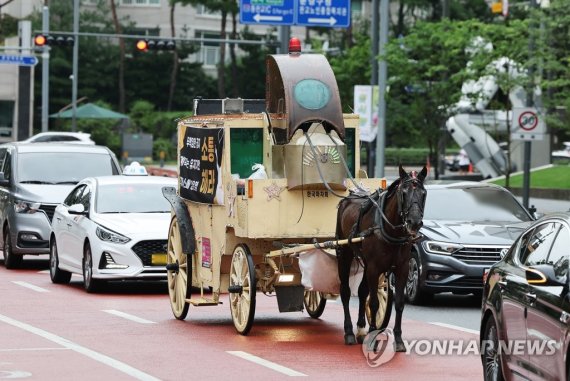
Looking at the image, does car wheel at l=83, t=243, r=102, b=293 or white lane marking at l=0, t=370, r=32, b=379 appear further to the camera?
car wheel at l=83, t=243, r=102, b=293

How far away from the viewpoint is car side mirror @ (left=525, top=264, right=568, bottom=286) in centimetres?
923

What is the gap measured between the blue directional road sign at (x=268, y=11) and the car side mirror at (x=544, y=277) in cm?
2603

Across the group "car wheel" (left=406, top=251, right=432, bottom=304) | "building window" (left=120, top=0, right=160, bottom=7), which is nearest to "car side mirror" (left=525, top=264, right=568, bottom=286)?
"car wheel" (left=406, top=251, right=432, bottom=304)

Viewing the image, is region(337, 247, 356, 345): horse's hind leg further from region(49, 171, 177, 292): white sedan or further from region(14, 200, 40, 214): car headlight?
region(14, 200, 40, 214): car headlight

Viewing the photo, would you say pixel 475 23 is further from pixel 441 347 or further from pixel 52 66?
pixel 52 66

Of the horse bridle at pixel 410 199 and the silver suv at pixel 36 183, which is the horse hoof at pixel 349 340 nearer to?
the horse bridle at pixel 410 199

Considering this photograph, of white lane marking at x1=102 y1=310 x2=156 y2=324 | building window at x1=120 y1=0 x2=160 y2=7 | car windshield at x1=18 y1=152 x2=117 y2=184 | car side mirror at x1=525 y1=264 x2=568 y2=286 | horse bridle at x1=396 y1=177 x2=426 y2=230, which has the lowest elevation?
white lane marking at x1=102 y1=310 x2=156 y2=324

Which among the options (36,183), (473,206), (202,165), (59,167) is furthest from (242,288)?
(59,167)

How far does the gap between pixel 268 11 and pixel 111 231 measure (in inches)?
624

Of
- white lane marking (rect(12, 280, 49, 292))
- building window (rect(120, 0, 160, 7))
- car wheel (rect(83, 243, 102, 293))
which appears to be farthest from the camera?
building window (rect(120, 0, 160, 7))

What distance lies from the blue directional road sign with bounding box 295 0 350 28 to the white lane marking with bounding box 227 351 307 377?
22224mm

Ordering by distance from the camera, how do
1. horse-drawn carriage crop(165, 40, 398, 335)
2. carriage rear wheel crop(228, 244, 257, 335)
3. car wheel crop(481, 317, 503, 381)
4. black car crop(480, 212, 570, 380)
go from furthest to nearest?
horse-drawn carriage crop(165, 40, 398, 335) → carriage rear wheel crop(228, 244, 257, 335) → car wheel crop(481, 317, 503, 381) → black car crop(480, 212, 570, 380)

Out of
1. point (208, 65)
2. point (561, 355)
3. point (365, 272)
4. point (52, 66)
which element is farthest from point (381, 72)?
point (208, 65)

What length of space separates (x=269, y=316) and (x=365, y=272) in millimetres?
3246
